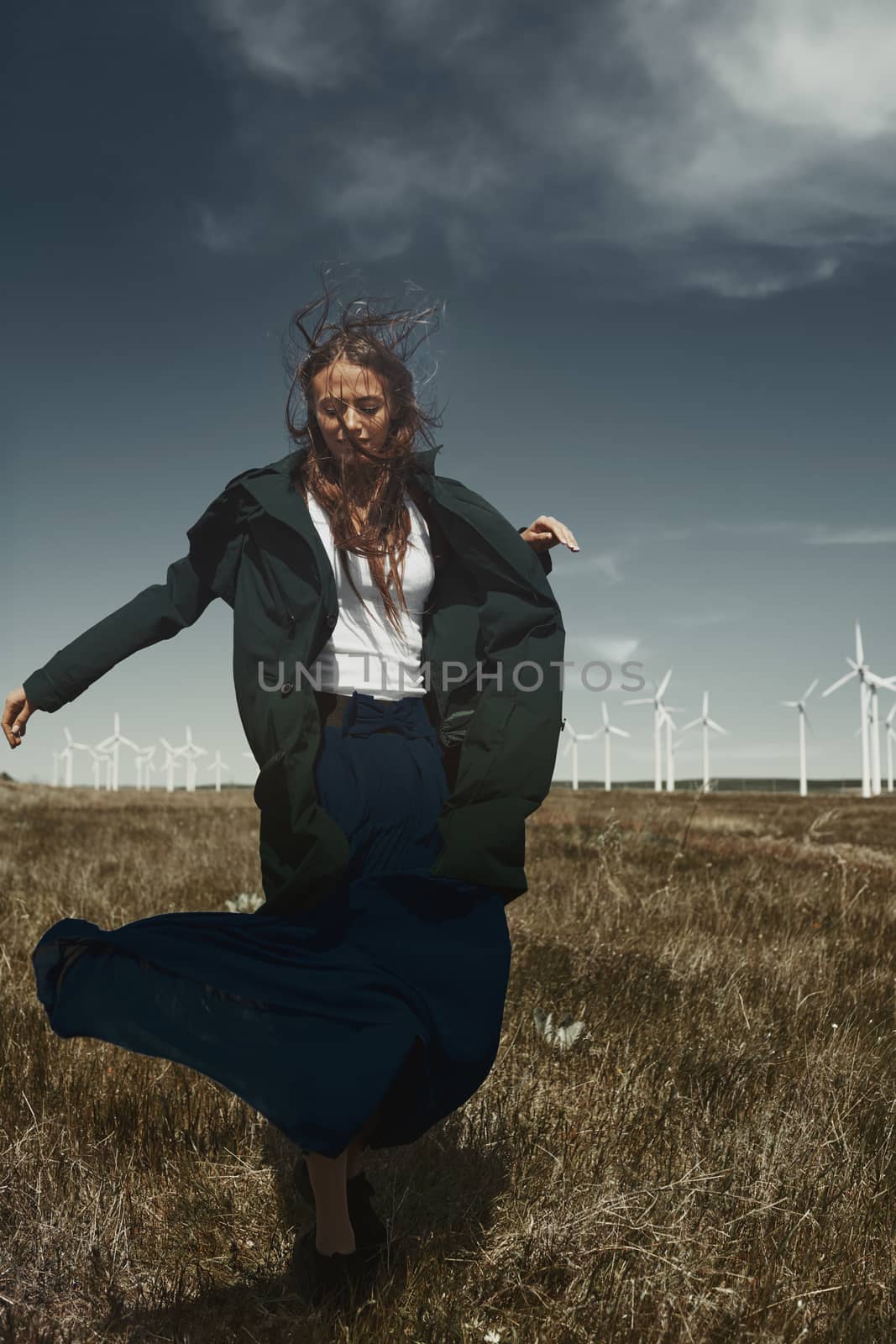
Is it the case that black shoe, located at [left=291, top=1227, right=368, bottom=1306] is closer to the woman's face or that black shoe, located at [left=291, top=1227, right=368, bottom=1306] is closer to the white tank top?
the white tank top

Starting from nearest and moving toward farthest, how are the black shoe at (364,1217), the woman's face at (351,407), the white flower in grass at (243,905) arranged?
the black shoe at (364,1217), the woman's face at (351,407), the white flower in grass at (243,905)

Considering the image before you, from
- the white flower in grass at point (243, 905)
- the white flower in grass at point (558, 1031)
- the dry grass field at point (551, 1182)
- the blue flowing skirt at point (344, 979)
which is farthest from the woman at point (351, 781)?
the white flower in grass at point (243, 905)

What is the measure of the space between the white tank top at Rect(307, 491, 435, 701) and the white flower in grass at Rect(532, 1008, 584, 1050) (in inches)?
79.4

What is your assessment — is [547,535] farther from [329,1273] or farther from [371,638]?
[329,1273]

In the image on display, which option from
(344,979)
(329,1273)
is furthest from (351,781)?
(329,1273)

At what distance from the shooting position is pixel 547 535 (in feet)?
10.5

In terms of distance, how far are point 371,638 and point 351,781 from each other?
1.41 feet

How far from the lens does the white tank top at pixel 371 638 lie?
9.23 ft

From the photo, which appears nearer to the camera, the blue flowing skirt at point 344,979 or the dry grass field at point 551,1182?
the blue flowing skirt at point 344,979

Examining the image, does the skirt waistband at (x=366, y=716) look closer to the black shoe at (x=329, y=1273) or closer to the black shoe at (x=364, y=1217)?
the black shoe at (x=364, y=1217)

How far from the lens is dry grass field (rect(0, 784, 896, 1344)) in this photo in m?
2.53

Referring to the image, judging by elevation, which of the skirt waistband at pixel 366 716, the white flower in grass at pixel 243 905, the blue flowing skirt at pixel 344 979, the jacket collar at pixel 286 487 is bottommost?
the white flower in grass at pixel 243 905

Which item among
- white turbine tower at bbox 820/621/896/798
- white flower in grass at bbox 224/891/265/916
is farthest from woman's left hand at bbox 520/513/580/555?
white turbine tower at bbox 820/621/896/798

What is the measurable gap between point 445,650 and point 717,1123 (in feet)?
6.71
